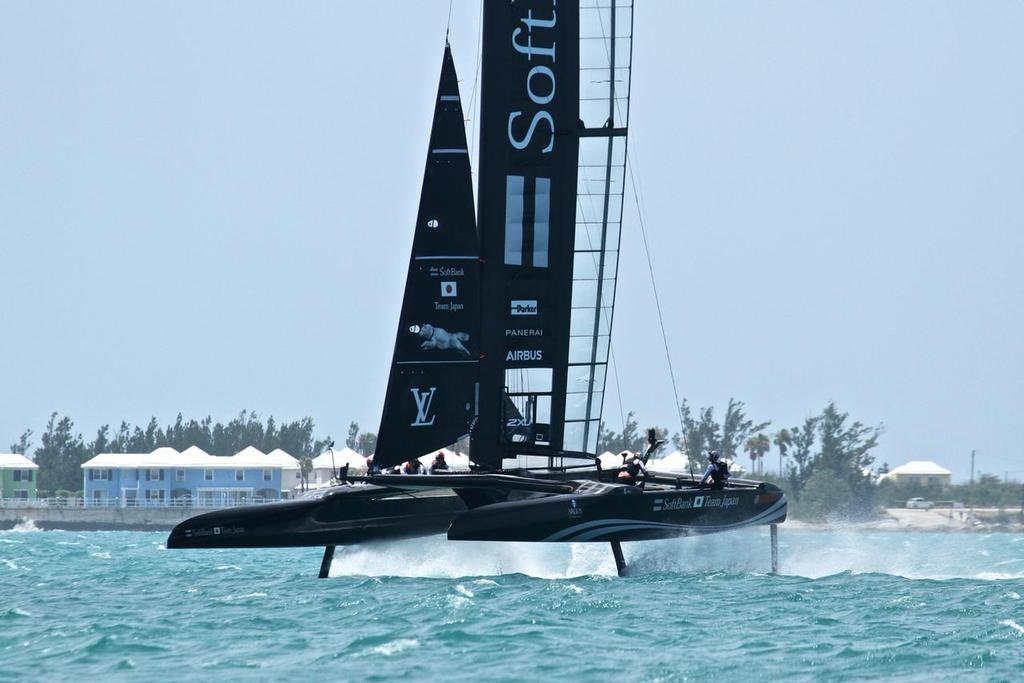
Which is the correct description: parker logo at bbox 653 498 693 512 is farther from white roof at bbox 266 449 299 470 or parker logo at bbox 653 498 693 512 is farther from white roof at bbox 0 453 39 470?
white roof at bbox 0 453 39 470

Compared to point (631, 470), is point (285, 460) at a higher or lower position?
lower

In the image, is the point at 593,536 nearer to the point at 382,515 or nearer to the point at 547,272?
the point at 382,515

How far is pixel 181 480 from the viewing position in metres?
83.6

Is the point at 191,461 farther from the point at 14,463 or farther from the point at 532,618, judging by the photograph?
the point at 532,618

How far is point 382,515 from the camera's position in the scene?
21.9 meters

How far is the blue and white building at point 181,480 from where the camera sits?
270 ft

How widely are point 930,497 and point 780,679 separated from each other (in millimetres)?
87527

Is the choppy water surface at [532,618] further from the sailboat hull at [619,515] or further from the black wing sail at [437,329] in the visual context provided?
the black wing sail at [437,329]

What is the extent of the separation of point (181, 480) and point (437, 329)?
6355cm

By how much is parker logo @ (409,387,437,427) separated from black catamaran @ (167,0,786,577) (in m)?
0.03

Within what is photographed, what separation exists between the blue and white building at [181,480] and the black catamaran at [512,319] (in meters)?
59.2

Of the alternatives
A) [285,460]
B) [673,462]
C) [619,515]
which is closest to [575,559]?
[619,515]

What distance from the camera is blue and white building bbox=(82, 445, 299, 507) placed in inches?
3236

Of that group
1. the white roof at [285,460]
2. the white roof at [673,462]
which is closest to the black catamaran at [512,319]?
the white roof at [673,462]
